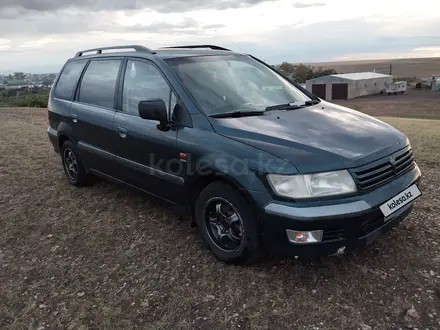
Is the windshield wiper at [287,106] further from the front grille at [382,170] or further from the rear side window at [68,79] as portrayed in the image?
the rear side window at [68,79]

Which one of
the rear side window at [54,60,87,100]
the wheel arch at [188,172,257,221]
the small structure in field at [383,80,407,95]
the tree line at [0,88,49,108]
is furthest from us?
the small structure in field at [383,80,407,95]

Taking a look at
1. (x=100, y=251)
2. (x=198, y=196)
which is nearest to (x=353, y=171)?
(x=198, y=196)

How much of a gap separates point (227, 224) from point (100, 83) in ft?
8.00

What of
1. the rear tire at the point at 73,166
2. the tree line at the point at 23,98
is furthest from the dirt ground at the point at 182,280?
the tree line at the point at 23,98

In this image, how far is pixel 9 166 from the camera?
675 cm

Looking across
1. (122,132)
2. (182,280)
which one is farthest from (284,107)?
(182,280)

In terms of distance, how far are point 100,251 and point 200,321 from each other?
1.46 meters

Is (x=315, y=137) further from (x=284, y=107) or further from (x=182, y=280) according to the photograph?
(x=182, y=280)

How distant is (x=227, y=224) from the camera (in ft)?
11.0

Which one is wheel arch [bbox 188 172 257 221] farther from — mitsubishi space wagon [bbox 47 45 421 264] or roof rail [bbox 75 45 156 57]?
roof rail [bbox 75 45 156 57]

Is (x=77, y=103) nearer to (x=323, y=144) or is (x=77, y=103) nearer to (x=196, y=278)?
(x=196, y=278)

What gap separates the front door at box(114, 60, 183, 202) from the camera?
3.67 metres

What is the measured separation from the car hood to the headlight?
51mm

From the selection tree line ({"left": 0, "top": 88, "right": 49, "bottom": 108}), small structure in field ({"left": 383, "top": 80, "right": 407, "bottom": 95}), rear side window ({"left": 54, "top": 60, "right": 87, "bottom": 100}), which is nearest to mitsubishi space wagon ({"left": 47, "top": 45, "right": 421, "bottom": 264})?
rear side window ({"left": 54, "top": 60, "right": 87, "bottom": 100})
